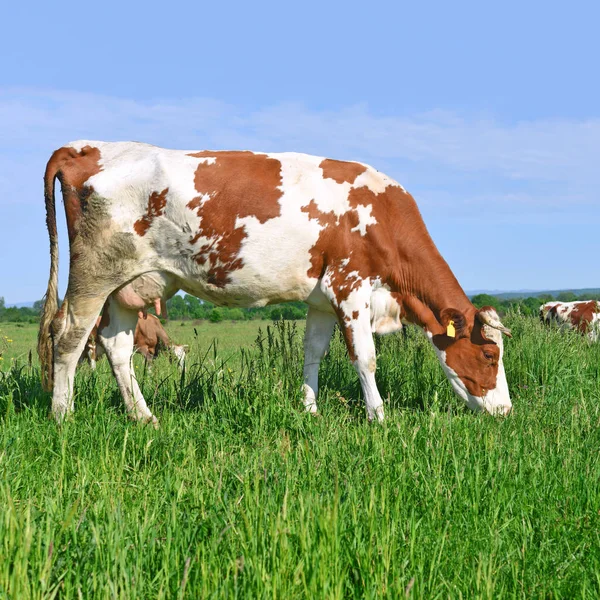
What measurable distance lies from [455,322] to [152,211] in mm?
3211

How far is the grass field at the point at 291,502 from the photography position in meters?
2.67

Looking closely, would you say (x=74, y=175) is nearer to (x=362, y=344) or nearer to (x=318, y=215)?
(x=318, y=215)

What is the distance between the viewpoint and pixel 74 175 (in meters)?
6.68

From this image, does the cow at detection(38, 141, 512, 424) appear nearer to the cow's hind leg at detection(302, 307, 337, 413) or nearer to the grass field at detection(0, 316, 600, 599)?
the cow's hind leg at detection(302, 307, 337, 413)

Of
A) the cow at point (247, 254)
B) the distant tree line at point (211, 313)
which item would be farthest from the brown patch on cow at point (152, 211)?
the distant tree line at point (211, 313)

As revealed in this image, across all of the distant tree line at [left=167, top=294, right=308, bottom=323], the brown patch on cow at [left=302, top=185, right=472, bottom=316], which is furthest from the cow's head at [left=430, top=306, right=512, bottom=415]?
the distant tree line at [left=167, top=294, right=308, bottom=323]

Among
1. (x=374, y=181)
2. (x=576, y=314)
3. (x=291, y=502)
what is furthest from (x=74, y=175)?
(x=576, y=314)

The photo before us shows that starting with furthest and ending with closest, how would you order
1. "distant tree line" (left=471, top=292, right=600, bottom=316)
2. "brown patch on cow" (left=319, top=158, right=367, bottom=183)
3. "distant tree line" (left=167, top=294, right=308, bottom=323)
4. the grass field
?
"distant tree line" (left=167, top=294, right=308, bottom=323) < "distant tree line" (left=471, top=292, right=600, bottom=316) < "brown patch on cow" (left=319, top=158, right=367, bottom=183) < the grass field

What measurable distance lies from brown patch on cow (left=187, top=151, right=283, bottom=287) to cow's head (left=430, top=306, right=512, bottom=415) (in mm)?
2178

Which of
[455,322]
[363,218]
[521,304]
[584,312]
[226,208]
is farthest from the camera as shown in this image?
[584,312]

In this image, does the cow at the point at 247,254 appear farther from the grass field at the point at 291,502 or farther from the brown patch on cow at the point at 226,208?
the grass field at the point at 291,502

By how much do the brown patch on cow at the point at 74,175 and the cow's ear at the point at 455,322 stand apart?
3.70 m

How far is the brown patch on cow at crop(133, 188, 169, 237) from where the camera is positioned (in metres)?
6.44

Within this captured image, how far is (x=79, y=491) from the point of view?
3.94 metres
